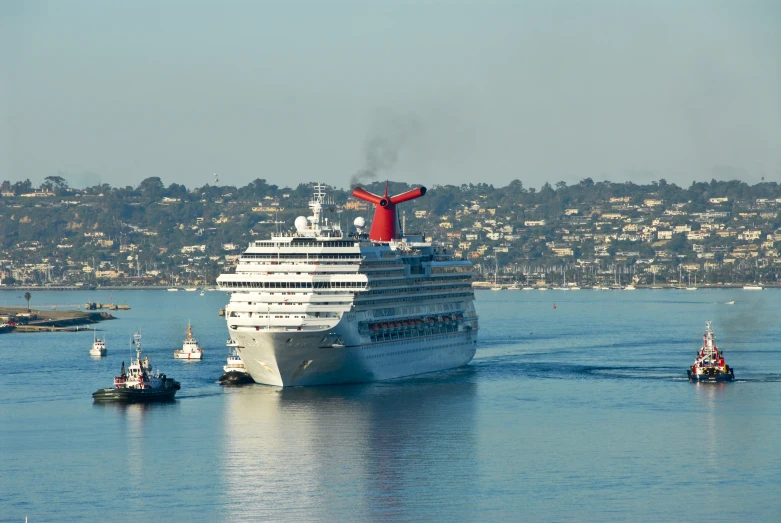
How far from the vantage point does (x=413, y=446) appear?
49.2 meters

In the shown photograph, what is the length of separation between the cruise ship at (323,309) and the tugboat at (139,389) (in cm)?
354

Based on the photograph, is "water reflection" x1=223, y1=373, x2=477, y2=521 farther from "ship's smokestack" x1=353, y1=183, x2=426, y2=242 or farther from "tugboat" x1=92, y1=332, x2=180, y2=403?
"ship's smokestack" x1=353, y1=183, x2=426, y2=242

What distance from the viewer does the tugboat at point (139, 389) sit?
60.5m

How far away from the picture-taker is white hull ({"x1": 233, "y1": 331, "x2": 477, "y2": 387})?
59.4 metres

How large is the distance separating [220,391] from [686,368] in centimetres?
2521

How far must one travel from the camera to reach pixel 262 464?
46.3m

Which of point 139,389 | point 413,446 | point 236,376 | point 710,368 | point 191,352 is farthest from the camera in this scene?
point 191,352

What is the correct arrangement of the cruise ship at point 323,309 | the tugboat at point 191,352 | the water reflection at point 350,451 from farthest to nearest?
the tugboat at point 191,352, the cruise ship at point 323,309, the water reflection at point 350,451

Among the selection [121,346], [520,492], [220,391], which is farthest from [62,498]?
[121,346]

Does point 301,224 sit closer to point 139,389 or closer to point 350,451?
point 139,389

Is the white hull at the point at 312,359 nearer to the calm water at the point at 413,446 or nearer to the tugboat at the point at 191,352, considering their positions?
the calm water at the point at 413,446

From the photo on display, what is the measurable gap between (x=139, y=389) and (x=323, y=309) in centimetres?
869

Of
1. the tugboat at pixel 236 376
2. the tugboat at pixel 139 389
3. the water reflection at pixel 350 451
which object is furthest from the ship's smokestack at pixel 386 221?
the tugboat at pixel 139 389

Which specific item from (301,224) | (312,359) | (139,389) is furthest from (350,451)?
(301,224)
